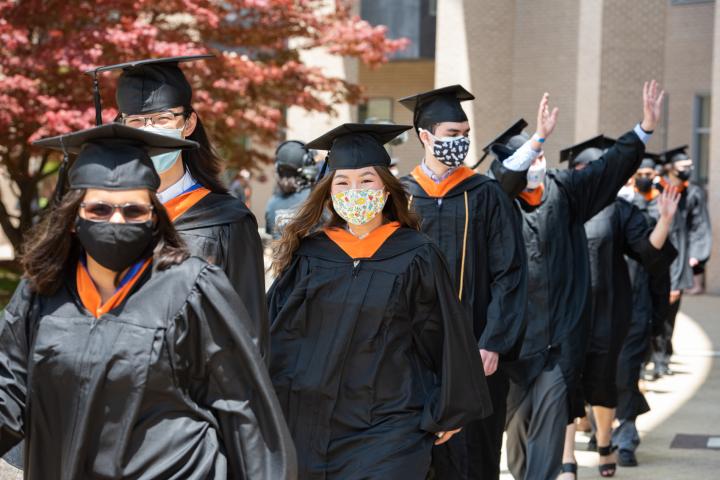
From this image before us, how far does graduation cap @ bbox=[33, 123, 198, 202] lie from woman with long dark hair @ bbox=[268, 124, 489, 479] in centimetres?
171

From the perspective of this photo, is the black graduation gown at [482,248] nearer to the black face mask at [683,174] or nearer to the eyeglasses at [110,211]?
the eyeglasses at [110,211]

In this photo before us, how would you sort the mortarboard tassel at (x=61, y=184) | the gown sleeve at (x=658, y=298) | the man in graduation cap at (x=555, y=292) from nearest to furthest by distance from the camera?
the mortarboard tassel at (x=61, y=184) → the man in graduation cap at (x=555, y=292) → the gown sleeve at (x=658, y=298)

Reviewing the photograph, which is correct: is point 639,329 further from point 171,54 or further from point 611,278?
point 171,54

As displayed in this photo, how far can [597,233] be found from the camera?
9.04 metres

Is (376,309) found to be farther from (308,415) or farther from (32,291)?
(32,291)

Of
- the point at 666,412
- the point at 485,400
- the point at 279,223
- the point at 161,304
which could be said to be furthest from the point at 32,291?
the point at 666,412

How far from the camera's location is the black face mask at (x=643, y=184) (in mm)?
11578

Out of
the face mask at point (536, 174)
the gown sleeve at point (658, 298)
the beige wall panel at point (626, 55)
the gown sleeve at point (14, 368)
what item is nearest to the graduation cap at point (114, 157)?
the gown sleeve at point (14, 368)

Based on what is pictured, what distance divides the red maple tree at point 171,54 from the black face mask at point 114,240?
885 centimetres

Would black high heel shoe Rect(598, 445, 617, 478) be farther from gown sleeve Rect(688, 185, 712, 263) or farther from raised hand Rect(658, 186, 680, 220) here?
gown sleeve Rect(688, 185, 712, 263)

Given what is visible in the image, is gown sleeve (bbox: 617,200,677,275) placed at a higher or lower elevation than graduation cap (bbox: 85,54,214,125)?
lower

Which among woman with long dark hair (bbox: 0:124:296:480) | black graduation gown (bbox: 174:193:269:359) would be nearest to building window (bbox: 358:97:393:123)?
black graduation gown (bbox: 174:193:269:359)

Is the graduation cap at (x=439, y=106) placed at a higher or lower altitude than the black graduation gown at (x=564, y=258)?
higher

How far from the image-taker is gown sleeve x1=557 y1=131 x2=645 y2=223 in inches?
316
